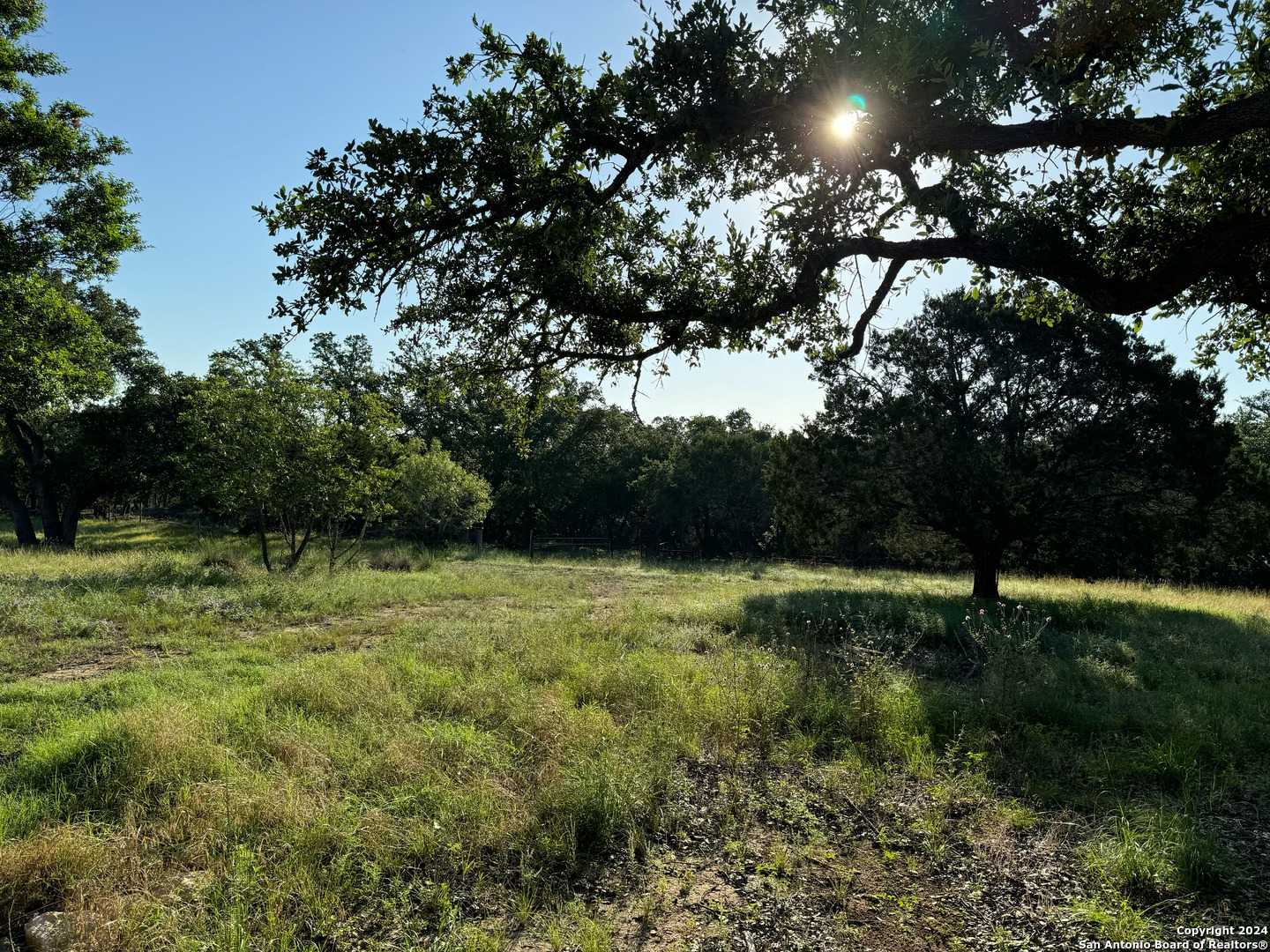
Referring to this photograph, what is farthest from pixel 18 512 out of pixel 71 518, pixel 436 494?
pixel 436 494

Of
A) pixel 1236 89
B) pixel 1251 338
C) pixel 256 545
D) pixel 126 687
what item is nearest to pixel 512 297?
pixel 126 687

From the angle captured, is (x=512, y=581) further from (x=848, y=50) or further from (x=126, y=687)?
(x=848, y=50)

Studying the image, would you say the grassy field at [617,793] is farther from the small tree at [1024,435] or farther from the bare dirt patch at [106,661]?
the small tree at [1024,435]

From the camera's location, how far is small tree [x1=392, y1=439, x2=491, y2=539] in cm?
2620

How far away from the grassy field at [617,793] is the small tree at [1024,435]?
23.6 ft

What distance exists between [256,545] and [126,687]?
753 inches

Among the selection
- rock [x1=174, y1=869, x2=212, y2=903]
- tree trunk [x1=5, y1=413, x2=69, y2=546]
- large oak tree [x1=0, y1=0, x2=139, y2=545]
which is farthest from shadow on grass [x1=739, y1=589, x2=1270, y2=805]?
tree trunk [x1=5, y1=413, x2=69, y2=546]

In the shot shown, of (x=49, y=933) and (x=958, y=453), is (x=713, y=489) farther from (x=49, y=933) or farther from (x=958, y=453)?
(x=49, y=933)

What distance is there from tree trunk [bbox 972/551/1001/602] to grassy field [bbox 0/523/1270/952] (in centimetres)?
758

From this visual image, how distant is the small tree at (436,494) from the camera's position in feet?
86.0

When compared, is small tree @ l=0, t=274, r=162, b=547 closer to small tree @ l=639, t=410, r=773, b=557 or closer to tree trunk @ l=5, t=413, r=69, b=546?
tree trunk @ l=5, t=413, r=69, b=546

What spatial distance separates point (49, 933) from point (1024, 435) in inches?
753

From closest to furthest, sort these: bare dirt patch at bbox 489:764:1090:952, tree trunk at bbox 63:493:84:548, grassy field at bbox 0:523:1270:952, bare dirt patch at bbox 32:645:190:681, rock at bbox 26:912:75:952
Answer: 1. rock at bbox 26:912:75:952
2. bare dirt patch at bbox 489:764:1090:952
3. grassy field at bbox 0:523:1270:952
4. bare dirt patch at bbox 32:645:190:681
5. tree trunk at bbox 63:493:84:548

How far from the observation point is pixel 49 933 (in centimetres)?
262
